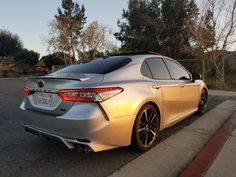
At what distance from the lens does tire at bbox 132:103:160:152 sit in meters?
4.23

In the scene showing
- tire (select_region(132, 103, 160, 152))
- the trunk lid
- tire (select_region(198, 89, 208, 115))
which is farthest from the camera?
tire (select_region(198, 89, 208, 115))

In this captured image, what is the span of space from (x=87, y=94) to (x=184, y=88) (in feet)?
8.88

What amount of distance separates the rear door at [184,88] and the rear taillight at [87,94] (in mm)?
2135

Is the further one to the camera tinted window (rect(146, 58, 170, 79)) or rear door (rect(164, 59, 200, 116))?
rear door (rect(164, 59, 200, 116))

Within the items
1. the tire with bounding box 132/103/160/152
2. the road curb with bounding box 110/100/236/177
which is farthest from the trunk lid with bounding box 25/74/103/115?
the road curb with bounding box 110/100/236/177

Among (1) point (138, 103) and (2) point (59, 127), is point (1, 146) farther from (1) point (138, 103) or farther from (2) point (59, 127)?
(1) point (138, 103)

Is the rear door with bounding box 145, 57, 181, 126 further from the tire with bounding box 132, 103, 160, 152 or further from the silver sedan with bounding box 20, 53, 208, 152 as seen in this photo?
the tire with bounding box 132, 103, 160, 152

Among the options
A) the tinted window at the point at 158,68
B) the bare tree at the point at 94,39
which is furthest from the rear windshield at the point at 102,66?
the bare tree at the point at 94,39

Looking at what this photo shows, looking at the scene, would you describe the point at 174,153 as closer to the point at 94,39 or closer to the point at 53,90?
the point at 53,90

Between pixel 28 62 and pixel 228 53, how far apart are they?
40.0 m

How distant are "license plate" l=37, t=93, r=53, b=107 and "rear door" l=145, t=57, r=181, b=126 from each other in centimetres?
162

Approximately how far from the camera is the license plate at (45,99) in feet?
13.1

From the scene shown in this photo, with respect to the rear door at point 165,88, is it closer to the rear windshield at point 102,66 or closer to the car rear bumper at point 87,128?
the rear windshield at point 102,66

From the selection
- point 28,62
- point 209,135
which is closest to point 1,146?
point 209,135
